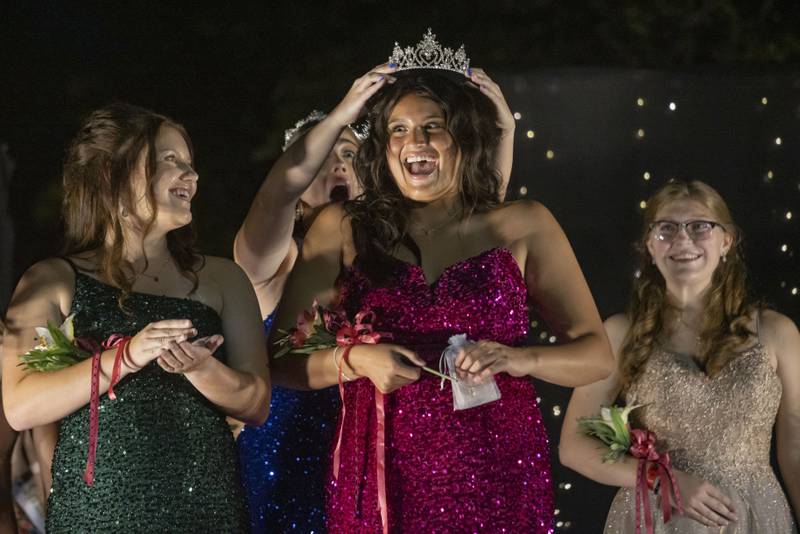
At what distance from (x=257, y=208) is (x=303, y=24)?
3.44 metres

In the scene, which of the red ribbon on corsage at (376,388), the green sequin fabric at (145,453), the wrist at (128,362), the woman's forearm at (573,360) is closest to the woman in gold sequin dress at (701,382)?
the woman's forearm at (573,360)

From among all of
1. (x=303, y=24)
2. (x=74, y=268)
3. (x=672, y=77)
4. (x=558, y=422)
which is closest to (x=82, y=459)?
(x=74, y=268)

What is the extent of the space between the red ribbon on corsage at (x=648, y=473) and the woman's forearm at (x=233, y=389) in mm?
1183

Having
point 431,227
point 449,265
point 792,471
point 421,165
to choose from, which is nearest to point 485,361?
point 449,265

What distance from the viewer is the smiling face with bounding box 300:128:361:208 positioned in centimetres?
449

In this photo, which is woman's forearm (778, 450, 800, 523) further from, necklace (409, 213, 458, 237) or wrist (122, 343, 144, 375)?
wrist (122, 343, 144, 375)

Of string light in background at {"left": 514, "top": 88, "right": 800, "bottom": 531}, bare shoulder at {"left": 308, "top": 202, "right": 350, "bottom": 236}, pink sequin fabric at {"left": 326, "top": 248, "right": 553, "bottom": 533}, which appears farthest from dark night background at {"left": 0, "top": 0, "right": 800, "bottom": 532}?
pink sequin fabric at {"left": 326, "top": 248, "right": 553, "bottom": 533}

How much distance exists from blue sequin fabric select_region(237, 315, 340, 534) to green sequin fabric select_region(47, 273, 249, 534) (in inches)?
19.8

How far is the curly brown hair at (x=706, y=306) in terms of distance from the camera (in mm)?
4215

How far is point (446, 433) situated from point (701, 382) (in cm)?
107

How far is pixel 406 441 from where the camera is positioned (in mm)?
3484

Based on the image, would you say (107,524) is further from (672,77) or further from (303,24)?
(303,24)

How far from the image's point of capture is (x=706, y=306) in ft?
14.2

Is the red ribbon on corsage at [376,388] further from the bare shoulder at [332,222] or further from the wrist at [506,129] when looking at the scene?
the wrist at [506,129]
